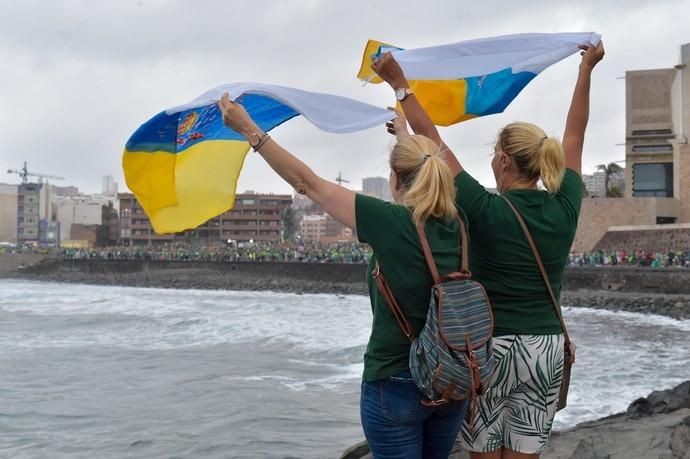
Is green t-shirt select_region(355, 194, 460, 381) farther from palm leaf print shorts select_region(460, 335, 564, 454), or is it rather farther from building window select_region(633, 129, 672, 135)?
building window select_region(633, 129, 672, 135)

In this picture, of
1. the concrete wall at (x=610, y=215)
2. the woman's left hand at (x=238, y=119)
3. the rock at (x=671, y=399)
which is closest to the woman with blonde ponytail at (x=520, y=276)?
the woman's left hand at (x=238, y=119)

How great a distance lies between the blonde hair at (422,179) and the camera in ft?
6.61

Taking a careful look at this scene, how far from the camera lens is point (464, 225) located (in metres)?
2.11

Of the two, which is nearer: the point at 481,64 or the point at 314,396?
the point at 481,64

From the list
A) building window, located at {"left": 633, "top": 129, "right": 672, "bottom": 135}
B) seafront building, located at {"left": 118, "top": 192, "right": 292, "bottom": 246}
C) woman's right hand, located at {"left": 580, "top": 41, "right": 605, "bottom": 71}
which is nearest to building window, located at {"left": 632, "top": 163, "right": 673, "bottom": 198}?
building window, located at {"left": 633, "top": 129, "right": 672, "bottom": 135}

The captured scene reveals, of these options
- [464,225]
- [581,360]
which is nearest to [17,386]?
[581,360]

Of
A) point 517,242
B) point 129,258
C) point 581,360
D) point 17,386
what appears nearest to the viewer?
point 517,242

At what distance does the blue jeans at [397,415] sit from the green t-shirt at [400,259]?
0.04 metres

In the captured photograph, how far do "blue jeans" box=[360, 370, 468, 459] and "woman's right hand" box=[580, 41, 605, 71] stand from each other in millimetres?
1536

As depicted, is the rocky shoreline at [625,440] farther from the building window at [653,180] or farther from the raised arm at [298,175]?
the building window at [653,180]

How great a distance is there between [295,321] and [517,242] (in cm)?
2081

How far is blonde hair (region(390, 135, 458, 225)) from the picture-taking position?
2016mm

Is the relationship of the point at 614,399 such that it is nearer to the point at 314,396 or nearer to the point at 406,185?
the point at 314,396

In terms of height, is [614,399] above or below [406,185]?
below
